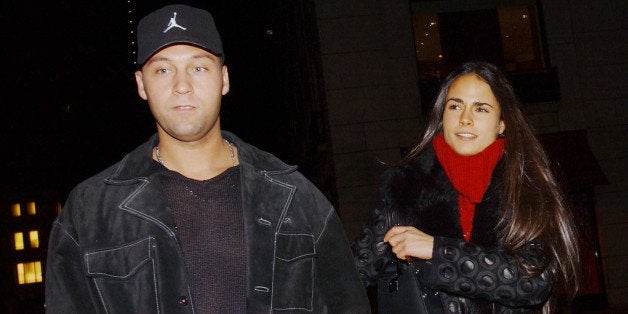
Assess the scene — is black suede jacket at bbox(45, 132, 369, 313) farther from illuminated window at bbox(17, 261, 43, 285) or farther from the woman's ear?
illuminated window at bbox(17, 261, 43, 285)

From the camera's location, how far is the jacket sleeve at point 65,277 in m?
2.45

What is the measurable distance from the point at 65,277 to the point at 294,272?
1.01 metres

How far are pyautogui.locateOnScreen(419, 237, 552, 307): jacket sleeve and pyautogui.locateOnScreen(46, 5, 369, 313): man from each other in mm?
531

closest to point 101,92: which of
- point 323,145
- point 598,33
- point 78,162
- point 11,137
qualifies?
point 11,137

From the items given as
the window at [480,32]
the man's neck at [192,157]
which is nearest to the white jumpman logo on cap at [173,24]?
the man's neck at [192,157]

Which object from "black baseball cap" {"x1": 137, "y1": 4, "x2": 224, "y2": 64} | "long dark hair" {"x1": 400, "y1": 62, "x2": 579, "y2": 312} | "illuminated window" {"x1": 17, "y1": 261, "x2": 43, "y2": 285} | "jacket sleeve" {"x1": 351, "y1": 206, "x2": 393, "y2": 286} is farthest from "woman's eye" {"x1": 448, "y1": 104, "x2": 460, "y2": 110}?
"illuminated window" {"x1": 17, "y1": 261, "x2": 43, "y2": 285}

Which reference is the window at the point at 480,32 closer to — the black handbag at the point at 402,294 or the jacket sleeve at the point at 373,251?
the jacket sleeve at the point at 373,251

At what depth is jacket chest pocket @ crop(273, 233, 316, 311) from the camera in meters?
2.75

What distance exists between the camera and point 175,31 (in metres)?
2.74

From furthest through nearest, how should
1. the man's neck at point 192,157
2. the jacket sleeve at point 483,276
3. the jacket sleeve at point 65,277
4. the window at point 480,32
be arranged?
the window at point 480,32 → the jacket sleeve at point 483,276 → the man's neck at point 192,157 → the jacket sleeve at point 65,277

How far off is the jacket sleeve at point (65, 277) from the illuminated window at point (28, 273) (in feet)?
176

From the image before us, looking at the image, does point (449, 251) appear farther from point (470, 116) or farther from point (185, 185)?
point (185, 185)

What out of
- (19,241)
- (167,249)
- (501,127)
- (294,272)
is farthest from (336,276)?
(19,241)

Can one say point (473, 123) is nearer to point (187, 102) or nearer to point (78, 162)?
point (187, 102)
